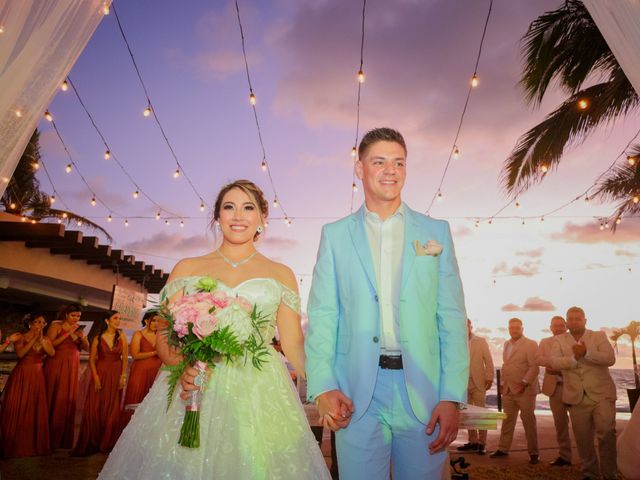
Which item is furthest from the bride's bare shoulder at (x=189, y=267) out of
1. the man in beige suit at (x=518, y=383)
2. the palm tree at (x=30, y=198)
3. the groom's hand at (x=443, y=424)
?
the palm tree at (x=30, y=198)

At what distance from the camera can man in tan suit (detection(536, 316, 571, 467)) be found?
7.55 m

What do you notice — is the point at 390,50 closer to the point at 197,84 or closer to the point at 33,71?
the point at 197,84

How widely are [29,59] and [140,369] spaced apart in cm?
720

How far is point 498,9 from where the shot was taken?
761 centimetres

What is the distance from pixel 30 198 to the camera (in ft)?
55.4

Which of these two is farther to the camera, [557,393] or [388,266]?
[557,393]

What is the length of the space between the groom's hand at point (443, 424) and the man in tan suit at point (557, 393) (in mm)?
6234

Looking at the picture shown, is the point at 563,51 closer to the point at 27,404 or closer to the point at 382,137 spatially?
the point at 382,137

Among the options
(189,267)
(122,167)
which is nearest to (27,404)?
(122,167)

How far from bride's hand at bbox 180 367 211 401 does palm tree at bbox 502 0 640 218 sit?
6.07 m

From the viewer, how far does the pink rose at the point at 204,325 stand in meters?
2.46

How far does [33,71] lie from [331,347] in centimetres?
245

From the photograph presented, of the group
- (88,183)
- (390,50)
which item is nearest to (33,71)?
(390,50)

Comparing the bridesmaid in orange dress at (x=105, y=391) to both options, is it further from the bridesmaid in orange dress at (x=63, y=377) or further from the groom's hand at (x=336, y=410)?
the groom's hand at (x=336, y=410)
